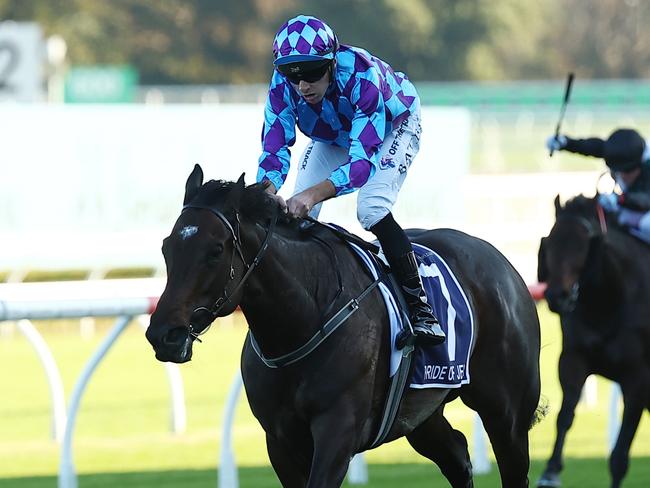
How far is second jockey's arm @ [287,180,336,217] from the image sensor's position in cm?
397

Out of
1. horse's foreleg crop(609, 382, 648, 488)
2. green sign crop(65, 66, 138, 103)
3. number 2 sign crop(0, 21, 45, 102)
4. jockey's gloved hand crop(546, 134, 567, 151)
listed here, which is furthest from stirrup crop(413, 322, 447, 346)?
green sign crop(65, 66, 138, 103)

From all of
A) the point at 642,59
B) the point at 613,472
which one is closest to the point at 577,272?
the point at 613,472

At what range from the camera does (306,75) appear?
162 inches

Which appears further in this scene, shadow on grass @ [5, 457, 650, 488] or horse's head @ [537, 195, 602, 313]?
shadow on grass @ [5, 457, 650, 488]

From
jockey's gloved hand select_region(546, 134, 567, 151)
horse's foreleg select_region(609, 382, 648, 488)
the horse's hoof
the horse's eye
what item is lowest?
the horse's hoof

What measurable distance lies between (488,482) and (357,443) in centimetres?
245

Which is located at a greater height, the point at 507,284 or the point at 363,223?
the point at 363,223

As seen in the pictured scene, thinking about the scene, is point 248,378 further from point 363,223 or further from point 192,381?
point 192,381

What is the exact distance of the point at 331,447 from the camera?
380cm

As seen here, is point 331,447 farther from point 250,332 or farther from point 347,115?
point 347,115

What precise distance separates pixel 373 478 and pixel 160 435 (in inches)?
69.0

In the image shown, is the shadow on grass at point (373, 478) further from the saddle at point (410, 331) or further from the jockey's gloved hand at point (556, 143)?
the saddle at point (410, 331)

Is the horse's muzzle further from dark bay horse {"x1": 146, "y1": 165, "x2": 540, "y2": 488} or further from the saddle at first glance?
the saddle

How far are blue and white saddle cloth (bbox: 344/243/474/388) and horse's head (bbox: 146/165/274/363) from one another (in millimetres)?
642
